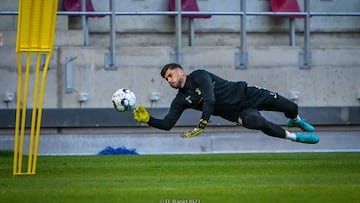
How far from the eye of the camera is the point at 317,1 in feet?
92.6

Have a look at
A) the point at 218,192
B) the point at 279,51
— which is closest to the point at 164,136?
the point at 279,51

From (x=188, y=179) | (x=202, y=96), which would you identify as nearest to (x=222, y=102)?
(x=202, y=96)

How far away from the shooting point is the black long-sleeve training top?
17203mm

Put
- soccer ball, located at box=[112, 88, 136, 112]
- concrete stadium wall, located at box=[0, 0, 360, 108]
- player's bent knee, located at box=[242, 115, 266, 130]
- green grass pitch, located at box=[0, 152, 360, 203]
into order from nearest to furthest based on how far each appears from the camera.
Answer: green grass pitch, located at box=[0, 152, 360, 203], player's bent knee, located at box=[242, 115, 266, 130], soccer ball, located at box=[112, 88, 136, 112], concrete stadium wall, located at box=[0, 0, 360, 108]

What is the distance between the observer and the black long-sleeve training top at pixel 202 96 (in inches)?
677

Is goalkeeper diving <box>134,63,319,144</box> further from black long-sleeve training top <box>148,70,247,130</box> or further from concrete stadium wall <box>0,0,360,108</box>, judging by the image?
concrete stadium wall <box>0,0,360,108</box>

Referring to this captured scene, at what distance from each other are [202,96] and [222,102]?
46 centimetres

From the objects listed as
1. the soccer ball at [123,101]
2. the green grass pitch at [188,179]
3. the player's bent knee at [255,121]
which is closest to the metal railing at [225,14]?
the green grass pitch at [188,179]

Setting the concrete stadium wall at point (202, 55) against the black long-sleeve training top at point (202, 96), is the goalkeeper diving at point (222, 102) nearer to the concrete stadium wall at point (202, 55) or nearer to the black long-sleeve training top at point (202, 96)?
the black long-sleeve training top at point (202, 96)

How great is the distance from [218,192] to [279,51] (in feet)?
41.6

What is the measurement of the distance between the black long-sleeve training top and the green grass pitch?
824mm

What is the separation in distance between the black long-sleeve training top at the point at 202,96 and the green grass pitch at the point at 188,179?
32.5 inches

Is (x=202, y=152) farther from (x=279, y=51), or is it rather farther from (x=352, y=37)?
(x=352, y=37)

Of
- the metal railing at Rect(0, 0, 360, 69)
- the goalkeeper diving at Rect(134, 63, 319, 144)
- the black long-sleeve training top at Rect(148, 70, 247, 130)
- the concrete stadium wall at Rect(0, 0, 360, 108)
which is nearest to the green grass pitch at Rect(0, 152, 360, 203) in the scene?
the goalkeeper diving at Rect(134, 63, 319, 144)
